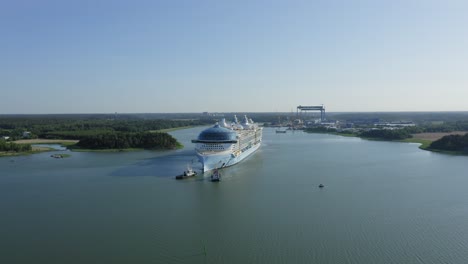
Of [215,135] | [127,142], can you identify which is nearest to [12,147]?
[127,142]

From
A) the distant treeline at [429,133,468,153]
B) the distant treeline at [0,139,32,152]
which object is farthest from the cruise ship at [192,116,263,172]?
the distant treeline at [429,133,468,153]

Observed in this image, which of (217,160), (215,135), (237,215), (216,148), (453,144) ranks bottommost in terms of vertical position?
(237,215)

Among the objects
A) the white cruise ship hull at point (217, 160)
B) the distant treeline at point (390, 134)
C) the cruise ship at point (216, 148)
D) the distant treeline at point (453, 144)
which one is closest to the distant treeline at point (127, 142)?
the cruise ship at point (216, 148)

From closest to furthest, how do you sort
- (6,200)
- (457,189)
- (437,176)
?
1. (6,200)
2. (457,189)
3. (437,176)

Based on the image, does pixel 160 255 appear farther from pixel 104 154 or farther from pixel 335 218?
pixel 104 154

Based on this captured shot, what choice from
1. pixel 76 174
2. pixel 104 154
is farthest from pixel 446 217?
pixel 104 154

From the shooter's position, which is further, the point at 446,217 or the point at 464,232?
the point at 446,217

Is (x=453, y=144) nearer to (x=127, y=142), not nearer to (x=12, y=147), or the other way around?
(x=127, y=142)
